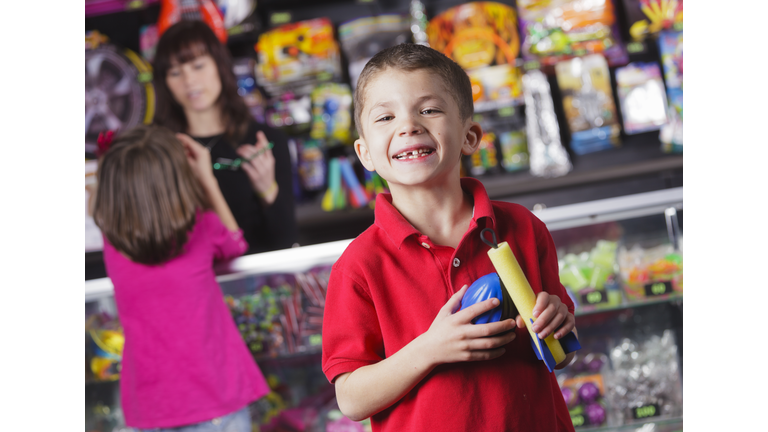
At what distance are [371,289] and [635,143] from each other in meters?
2.32

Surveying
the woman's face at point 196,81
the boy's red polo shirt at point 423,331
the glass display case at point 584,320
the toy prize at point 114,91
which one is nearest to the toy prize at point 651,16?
the glass display case at point 584,320

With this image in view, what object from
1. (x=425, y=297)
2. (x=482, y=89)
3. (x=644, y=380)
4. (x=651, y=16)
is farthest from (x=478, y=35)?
(x=425, y=297)

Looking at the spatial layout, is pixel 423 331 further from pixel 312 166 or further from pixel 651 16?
pixel 651 16

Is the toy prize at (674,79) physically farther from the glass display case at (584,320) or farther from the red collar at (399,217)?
the red collar at (399,217)

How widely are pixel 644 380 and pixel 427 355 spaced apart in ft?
5.88

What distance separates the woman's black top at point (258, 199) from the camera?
2.47 meters

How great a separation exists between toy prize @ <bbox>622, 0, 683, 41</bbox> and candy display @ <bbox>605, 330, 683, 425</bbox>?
4.67 ft

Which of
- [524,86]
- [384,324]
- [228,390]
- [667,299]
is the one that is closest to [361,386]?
[384,324]

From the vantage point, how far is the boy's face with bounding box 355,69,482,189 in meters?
0.87

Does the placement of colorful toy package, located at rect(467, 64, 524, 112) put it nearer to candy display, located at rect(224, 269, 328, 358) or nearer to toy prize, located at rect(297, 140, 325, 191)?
toy prize, located at rect(297, 140, 325, 191)

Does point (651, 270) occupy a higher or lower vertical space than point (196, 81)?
lower

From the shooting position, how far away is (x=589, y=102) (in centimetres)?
260

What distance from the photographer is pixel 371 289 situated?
85 centimetres

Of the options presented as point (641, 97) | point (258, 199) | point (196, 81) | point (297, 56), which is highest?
point (297, 56)
